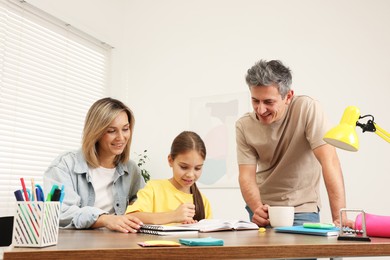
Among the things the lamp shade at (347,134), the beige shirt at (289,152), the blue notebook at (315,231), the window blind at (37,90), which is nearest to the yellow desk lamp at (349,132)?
the lamp shade at (347,134)

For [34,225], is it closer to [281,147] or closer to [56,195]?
[56,195]

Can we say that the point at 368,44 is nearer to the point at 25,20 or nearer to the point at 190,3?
the point at 190,3

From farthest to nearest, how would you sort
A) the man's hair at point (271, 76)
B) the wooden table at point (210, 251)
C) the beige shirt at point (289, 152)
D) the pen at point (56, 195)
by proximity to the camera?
the beige shirt at point (289, 152)
the man's hair at point (271, 76)
the pen at point (56, 195)
the wooden table at point (210, 251)

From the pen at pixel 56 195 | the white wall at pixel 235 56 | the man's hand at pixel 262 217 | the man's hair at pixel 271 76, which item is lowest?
the man's hand at pixel 262 217

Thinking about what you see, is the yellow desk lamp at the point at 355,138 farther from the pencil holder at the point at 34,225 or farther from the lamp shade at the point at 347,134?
the pencil holder at the point at 34,225

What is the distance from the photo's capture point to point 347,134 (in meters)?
1.07

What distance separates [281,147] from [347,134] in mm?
907

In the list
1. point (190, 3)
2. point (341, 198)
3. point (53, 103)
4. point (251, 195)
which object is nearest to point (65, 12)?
point (53, 103)

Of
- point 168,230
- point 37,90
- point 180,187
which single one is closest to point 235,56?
point 37,90

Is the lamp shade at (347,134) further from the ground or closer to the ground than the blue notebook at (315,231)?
further from the ground

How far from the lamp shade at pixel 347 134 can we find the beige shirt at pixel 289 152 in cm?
77

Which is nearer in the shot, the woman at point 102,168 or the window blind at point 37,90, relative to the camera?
the woman at point 102,168

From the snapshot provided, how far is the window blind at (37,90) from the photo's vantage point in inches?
128

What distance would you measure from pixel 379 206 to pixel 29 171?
2661mm
